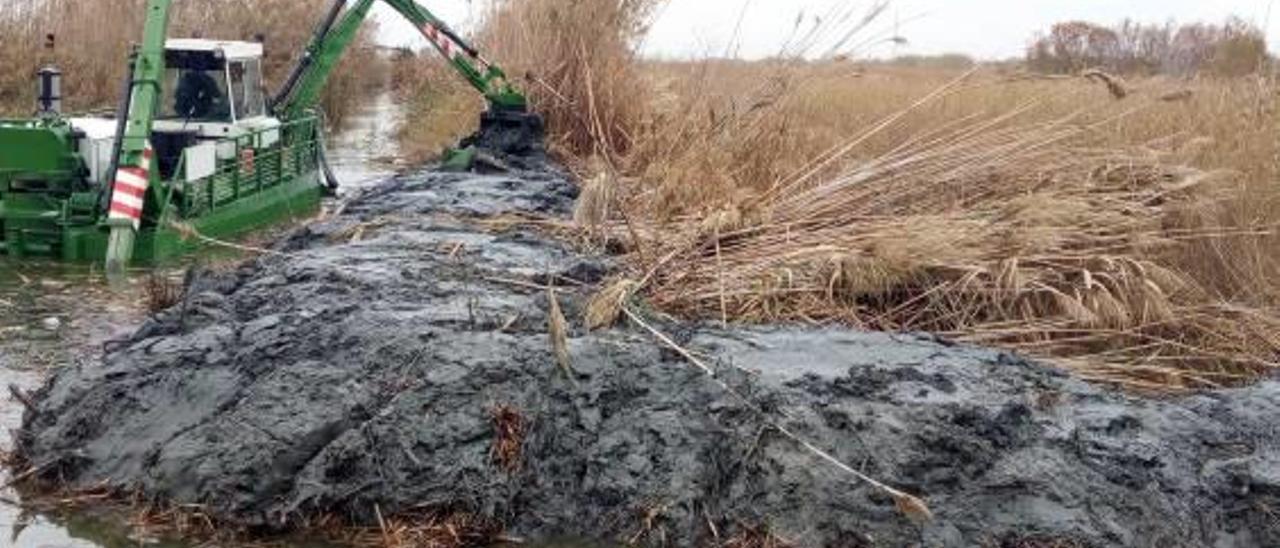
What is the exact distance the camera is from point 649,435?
5824mm

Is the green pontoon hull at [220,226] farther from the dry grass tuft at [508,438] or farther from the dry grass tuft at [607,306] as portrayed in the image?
the dry grass tuft at [508,438]

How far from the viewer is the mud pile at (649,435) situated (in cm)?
555

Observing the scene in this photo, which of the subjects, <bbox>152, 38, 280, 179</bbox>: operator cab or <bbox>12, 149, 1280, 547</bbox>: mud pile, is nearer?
<bbox>12, 149, 1280, 547</bbox>: mud pile

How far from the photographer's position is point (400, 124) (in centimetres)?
2883

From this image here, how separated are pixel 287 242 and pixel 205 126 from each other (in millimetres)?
5947

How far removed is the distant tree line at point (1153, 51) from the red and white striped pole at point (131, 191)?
715cm

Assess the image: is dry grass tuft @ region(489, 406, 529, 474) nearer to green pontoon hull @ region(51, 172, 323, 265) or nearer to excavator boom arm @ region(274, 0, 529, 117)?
green pontoon hull @ region(51, 172, 323, 265)

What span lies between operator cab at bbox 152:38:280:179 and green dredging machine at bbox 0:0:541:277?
14 mm

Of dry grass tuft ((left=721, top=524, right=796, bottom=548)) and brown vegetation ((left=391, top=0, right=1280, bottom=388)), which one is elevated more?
brown vegetation ((left=391, top=0, right=1280, bottom=388))

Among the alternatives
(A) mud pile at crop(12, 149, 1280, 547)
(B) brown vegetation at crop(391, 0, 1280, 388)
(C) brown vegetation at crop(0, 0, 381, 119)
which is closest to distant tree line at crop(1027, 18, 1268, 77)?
(B) brown vegetation at crop(391, 0, 1280, 388)

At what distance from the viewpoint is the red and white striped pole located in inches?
487

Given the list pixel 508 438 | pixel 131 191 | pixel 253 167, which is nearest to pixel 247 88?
pixel 253 167

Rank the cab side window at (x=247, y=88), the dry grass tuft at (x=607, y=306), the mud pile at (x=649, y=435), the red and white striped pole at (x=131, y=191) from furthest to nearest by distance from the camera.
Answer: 1. the cab side window at (x=247, y=88)
2. the red and white striped pole at (x=131, y=191)
3. the dry grass tuft at (x=607, y=306)
4. the mud pile at (x=649, y=435)

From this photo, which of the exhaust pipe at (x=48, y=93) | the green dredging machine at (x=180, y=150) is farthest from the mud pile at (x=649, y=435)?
the exhaust pipe at (x=48, y=93)
